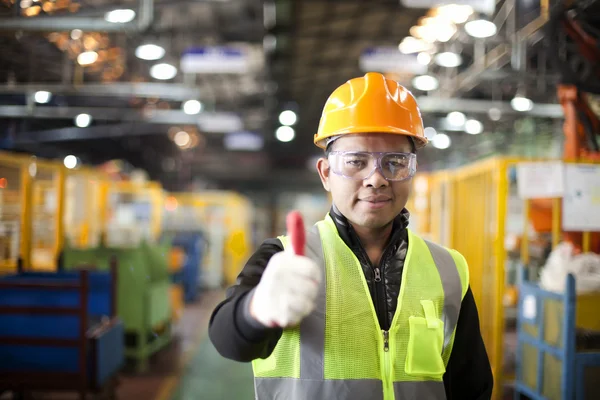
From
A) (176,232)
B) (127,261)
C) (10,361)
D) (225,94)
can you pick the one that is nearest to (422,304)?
(10,361)

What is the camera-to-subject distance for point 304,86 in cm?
1488

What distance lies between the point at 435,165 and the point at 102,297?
18626 mm

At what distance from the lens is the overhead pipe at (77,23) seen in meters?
3.71

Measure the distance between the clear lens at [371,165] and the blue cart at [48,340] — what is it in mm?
3662

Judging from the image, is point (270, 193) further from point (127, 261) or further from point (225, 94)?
point (127, 261)

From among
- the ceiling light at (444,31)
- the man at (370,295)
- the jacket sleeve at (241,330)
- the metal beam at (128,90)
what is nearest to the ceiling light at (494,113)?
the ceiling light at (444,31)

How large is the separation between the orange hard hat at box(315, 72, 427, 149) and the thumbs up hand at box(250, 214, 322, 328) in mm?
596

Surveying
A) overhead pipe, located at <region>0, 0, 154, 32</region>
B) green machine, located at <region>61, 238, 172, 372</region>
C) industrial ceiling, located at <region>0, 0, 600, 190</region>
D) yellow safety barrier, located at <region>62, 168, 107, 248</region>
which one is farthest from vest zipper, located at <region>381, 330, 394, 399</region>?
yellow safety barrier, located at <region>62, 168, 107, 248</region>

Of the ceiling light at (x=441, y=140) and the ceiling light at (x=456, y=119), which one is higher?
the ceiling light at (x=456, y=119)

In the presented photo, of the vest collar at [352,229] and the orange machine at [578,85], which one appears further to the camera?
the orange machine at [578,85]

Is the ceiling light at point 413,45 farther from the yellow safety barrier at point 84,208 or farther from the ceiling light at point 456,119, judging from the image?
the yellow safety barrier at point 84,208

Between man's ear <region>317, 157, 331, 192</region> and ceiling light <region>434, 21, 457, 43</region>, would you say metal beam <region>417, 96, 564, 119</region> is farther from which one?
man's ear <region>317, 157, 331, 192</region>

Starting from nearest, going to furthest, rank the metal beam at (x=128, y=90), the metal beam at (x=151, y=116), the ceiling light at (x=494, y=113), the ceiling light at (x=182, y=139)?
the metal beam at (x=128, y=90) < the metal beam at (x=151, y=116) < the ceiling light at (x=494, y=113) < the ceiling light at (x=182, y=139)

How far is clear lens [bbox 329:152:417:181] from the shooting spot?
1.75 meters
